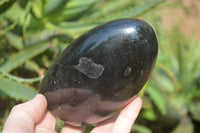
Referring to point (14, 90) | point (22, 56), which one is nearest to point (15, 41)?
point (22, 56)

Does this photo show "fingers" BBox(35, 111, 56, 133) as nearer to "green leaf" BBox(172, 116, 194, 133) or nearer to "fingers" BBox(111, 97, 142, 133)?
"fingers" BBox(111, 97, 142, 133)

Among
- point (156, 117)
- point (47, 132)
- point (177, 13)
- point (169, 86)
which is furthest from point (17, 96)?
point (177, 13)

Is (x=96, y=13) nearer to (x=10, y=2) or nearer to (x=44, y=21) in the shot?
(x=44, y=21)

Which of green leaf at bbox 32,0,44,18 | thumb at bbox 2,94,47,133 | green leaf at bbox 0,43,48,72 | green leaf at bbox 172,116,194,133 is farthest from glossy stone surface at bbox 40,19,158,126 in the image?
green leaf at bbox 172,116,194,133

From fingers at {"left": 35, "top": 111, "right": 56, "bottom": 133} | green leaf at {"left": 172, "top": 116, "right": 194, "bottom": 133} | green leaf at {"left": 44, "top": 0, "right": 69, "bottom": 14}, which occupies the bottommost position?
green leaf at {"left": 172, "top": 116, "right": 194, "bottom": 133}

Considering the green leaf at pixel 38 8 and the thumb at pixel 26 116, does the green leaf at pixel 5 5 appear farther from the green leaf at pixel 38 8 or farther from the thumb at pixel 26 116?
the thumb at pixel 26 116

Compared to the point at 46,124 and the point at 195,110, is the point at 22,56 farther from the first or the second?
the point at 195,110
